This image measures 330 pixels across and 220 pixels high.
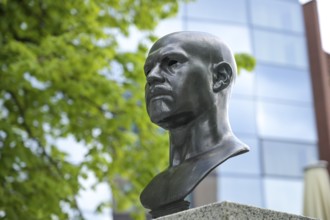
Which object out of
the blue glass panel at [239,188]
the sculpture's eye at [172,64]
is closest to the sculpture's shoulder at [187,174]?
the sculpture's eye at [172,64]

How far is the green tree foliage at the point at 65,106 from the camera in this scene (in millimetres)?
6008

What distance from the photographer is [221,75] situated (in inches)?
129

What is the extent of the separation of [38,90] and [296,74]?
10.5 meters

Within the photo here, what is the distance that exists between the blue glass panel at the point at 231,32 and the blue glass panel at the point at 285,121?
55.3 inches

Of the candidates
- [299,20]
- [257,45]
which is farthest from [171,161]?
[299,20]

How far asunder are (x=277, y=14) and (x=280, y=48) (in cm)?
88

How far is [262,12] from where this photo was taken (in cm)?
1574

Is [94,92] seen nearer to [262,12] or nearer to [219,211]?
[219,211]

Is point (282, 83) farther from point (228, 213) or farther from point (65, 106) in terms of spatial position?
point (228, 213)

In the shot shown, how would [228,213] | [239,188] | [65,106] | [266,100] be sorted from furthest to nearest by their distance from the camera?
[266,100] → [239,188] → [65,106] → [228,213]

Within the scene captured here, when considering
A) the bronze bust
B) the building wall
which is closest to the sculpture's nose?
the bronze bust

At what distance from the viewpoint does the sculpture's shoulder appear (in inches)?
121

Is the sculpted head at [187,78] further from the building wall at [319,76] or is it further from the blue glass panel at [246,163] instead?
the blue glass panel at [246,163]

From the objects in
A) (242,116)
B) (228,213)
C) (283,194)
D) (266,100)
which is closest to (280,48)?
(266,100)
